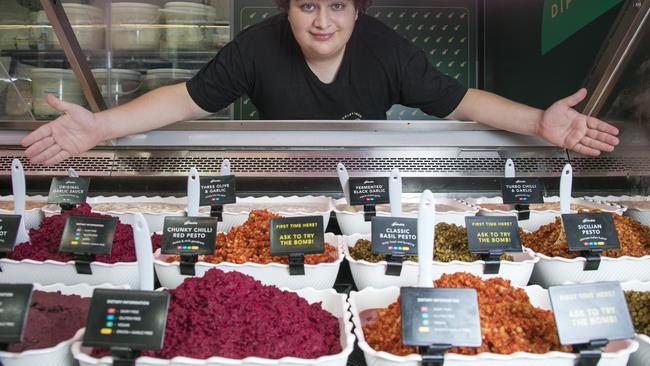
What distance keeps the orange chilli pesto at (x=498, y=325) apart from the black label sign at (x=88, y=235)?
32.2 inches

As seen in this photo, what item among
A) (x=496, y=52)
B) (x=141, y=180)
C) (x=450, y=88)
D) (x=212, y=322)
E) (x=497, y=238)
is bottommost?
(x=212, y=322)

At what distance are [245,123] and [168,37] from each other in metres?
2.63

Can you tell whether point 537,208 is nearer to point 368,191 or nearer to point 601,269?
point 601,269

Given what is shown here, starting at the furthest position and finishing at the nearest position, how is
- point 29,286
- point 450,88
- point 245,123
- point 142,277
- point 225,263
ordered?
point 450,88
point 245,123
point 225,263
point 142,277
point 29,286

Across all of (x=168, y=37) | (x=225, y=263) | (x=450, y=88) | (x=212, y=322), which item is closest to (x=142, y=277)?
(x=212, y=322)

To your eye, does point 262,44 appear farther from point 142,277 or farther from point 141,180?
point 142,277

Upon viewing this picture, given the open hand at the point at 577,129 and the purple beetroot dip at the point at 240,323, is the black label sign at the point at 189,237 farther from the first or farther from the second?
the open hand at the point at 577,129

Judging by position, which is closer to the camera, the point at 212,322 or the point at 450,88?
the point at 212,322

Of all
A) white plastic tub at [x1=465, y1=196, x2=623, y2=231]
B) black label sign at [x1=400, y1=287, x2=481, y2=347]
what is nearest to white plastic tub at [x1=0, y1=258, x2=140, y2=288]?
black label sign at [x1=400, y1=287, x2=481, y2=347]

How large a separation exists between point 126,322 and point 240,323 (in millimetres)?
253

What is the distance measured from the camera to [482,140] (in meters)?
2.29

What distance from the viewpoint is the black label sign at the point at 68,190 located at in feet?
6.95

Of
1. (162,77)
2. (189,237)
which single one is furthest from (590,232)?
(162,77)

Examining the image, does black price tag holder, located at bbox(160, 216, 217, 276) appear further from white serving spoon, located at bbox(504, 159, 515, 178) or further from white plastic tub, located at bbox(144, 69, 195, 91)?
white plastic tub, located at bbox(144, 69, 195, 91)
